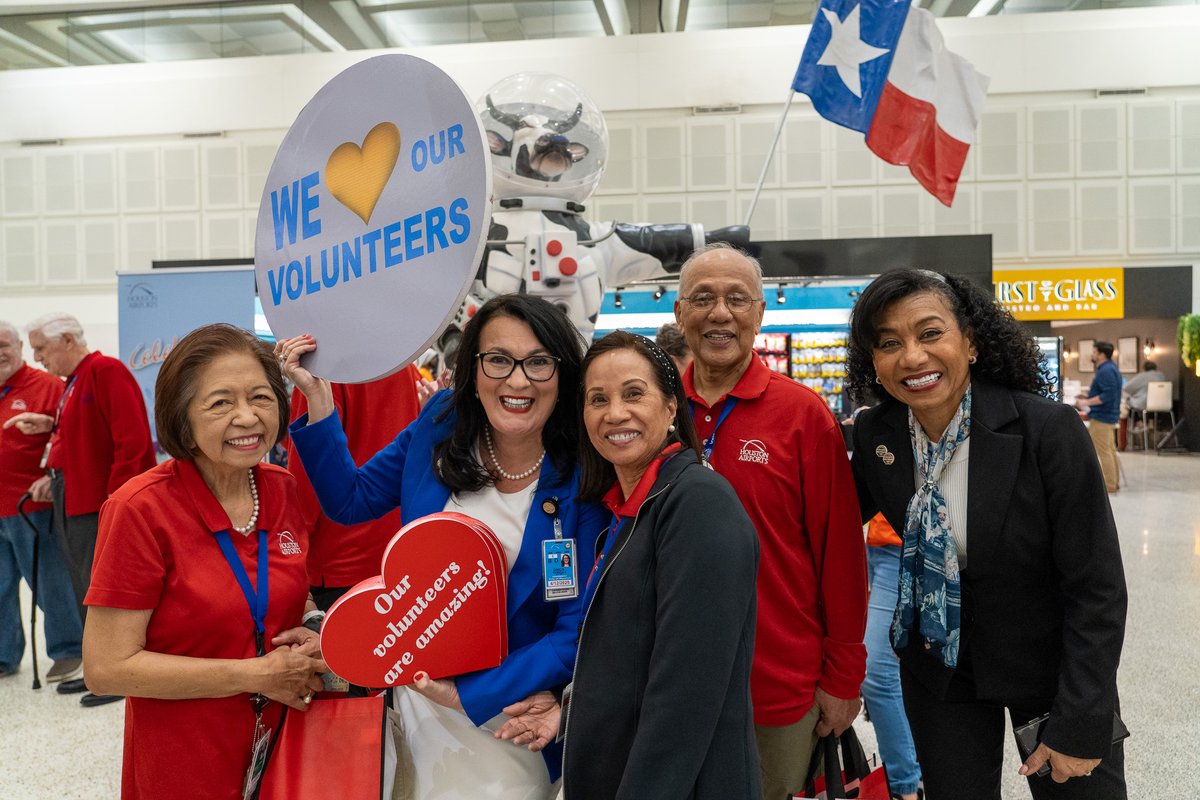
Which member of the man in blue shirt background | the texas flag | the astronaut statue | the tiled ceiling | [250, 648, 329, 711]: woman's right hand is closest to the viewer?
[250, 648, 329, 711]: woman's right hand

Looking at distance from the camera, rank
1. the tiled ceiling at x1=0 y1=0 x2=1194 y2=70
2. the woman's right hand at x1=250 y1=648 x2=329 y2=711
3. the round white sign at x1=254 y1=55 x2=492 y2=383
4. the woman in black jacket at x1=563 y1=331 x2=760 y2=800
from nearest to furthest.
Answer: the woman in black jacket at x1=563 y1=331 x2=760 y2=800 → the round white sign at x1=254 y1=55 x2=492 y2=383 → the woman's right hand at x1=250 y1=648 x2=329 y2=711 → the tiled ceiling at x1=0 y1=0 x2=1194 y2=70

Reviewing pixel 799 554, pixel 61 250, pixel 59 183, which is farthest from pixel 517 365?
pixel 59 183

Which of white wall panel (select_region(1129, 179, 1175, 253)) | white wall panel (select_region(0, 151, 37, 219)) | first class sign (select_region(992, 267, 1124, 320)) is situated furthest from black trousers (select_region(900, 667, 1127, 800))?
white wall panel (select_region(0, 151, 37, 219))

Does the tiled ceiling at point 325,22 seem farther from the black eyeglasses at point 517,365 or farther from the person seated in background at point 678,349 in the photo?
the black eyeglasses at point 517,365

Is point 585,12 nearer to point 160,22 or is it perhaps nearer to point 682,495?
point 160,22

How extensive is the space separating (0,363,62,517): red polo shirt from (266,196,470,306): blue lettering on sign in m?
3.54

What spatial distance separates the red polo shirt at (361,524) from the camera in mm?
2363

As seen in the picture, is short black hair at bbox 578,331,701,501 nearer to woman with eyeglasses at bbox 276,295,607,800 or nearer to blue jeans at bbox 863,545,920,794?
woman with eyeglasses at bbox 276,295,607,800

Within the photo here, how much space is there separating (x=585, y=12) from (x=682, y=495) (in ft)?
36.6

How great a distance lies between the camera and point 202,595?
1.36 m

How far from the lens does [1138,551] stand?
6387mm

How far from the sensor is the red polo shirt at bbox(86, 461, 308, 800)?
4.35 feet

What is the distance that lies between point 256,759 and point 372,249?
896 millimetres

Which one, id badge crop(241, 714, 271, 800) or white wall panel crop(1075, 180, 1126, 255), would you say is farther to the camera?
white wall panel crop(1075, 180, 1126, 255)
